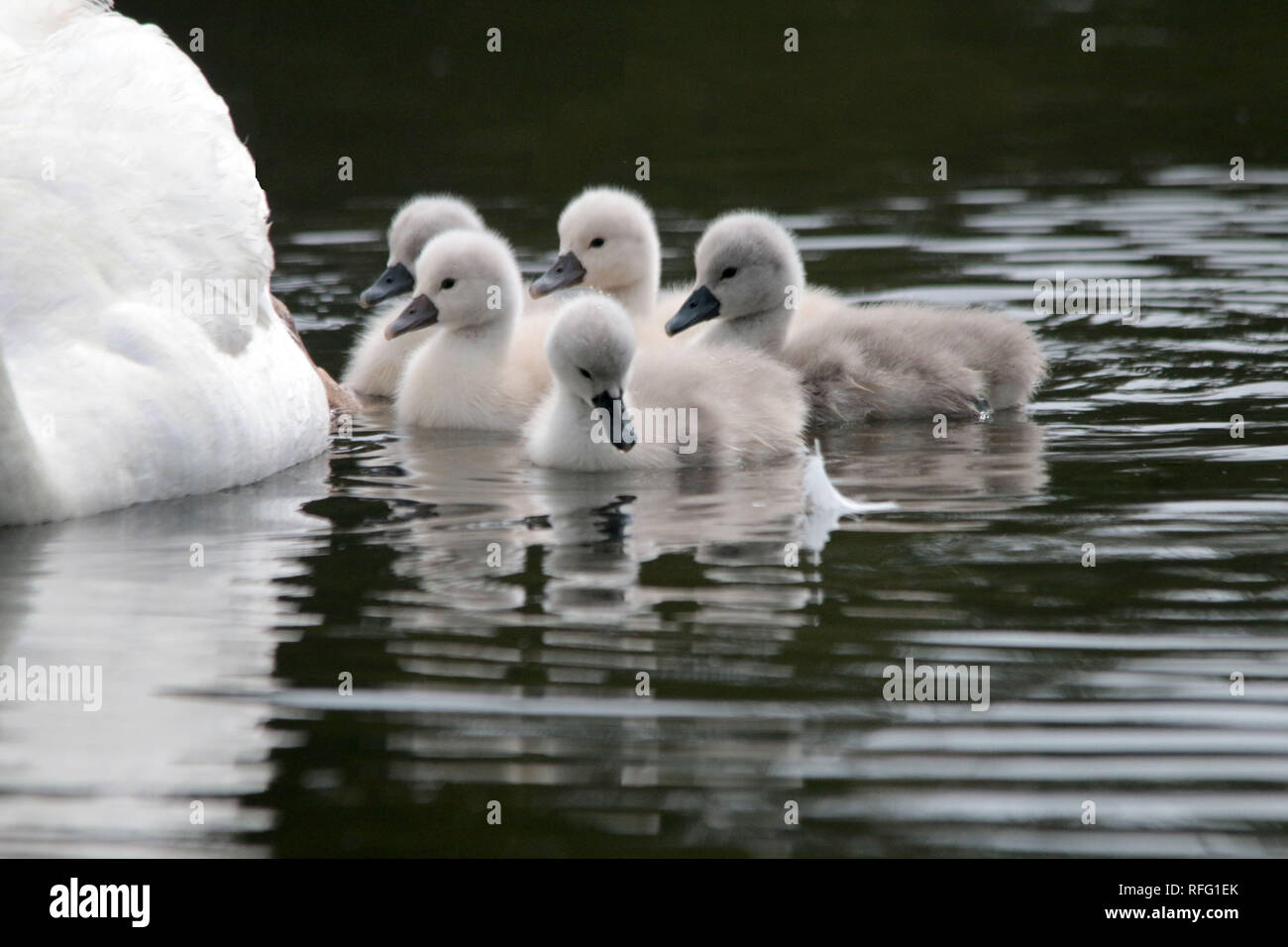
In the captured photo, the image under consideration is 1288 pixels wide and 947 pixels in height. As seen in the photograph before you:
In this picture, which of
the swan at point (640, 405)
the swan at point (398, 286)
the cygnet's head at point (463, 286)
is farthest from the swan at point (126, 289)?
the swan at point (398, 286)

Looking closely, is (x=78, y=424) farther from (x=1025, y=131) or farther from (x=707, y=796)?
(x=1025, y=131)

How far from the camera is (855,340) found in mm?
8750

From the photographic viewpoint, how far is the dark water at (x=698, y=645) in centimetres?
450

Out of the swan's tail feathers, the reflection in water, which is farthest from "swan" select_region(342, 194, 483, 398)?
the swan's tail feathers

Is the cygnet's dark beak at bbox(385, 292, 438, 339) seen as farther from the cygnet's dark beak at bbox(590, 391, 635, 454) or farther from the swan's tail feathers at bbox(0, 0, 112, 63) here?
the swan's tail feathers at bbox(0, 0, 112, 63)

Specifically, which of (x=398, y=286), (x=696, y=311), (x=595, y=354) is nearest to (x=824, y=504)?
(x=595, y=354)

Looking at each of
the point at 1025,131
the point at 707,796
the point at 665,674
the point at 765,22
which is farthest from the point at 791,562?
the point at 765,22

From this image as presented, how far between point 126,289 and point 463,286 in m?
2.06

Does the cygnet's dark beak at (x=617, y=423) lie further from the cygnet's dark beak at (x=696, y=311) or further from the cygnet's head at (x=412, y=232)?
the cygnet's head at (x=412, y=232)

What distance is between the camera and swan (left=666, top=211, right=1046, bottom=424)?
8.68 meters

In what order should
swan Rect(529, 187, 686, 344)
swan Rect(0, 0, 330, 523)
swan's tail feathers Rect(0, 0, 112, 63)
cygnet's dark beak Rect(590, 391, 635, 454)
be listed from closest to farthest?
swan Rect(0, 0, 330, 523), cygnet's dark beak Rect(590, 391, 635, 454), swan's tail feathers Rect(0, 0, 112, 63), swan Rect(529, 187, 686, 344)

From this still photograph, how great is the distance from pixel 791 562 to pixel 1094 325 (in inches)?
175

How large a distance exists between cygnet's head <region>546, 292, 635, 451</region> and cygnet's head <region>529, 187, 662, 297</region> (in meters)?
1.71

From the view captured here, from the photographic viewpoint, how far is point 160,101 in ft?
25.6
